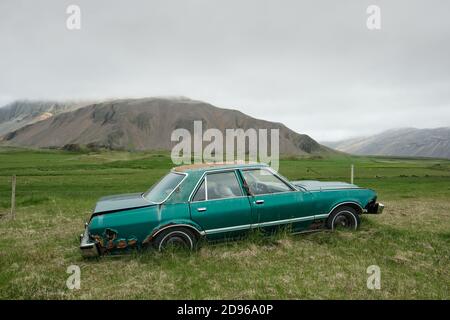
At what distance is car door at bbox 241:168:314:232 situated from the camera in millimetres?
6508

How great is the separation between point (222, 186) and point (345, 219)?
285 cm

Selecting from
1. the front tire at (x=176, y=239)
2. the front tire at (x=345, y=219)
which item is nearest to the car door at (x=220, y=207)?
the front tire at (x=176, y=239)

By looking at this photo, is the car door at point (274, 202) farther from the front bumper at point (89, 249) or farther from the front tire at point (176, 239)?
the front bumper at point (89, 249)

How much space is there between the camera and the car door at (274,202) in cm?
651

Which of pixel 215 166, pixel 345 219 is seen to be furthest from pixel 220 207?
pixel 345 219

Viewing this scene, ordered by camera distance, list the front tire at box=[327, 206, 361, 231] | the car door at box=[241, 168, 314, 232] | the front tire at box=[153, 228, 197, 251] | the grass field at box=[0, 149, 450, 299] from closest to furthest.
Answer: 1. the grass field at box=[0, 149, 450, 299]
2. the front tire at box=[153, 228, 197, 251]
3. the car door at box=[241, 168, 314, 232]
4. the front tire at box=[327, 206, 361, 231]

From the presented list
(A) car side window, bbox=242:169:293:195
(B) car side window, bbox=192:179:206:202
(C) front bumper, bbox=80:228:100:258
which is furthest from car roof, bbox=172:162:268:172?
(C) front bumper, bbox=80:228:100:258

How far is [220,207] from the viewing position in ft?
20.4

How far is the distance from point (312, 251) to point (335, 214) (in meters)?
1.36

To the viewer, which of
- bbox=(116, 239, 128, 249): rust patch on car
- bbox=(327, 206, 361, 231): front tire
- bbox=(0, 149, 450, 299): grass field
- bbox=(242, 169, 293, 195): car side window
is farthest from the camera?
bbox=(327, 206, 361, 231): front tire

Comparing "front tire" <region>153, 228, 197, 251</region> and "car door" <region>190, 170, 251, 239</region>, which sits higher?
"car door" <region>190, 170, 251, 239</region>

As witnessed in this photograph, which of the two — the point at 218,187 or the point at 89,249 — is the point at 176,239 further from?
the point at 89,249

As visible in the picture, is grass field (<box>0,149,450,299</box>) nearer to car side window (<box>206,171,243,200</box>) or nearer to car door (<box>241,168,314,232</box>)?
car door (<box>241,168,314,232</box>)
